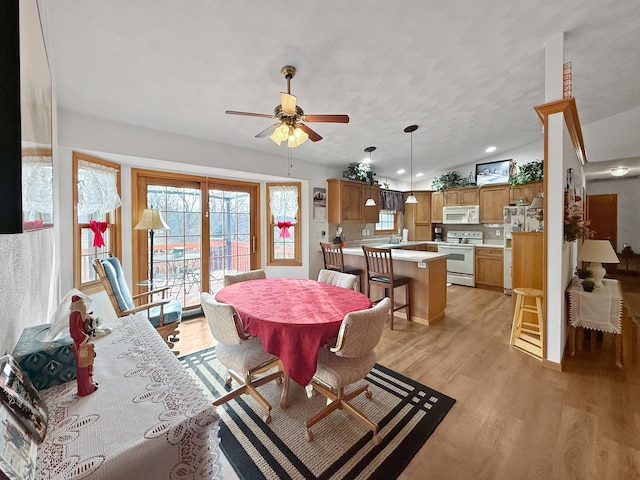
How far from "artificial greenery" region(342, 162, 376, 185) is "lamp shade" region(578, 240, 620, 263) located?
3285 mm

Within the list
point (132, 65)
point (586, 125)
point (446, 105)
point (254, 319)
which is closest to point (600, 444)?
point (254, 319)

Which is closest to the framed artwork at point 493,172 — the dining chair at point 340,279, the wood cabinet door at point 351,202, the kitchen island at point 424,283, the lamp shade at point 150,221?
the wood cabinet door at point 351,202

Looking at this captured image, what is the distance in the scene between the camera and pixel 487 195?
214 inches

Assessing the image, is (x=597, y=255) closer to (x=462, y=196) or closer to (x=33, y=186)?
(x=462, y=196)

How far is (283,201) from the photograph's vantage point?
4.42 meters

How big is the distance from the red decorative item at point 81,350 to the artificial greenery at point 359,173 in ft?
14.7

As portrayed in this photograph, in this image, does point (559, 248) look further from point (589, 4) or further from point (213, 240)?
point (213, 240)

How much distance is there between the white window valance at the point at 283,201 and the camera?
439 cm

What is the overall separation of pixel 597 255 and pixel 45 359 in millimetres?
4064

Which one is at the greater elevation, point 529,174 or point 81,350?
point 529,174

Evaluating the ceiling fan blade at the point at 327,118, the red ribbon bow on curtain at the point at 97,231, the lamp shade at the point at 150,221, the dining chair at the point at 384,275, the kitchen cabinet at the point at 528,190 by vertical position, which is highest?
the ceiling fan blade at the point at 327,118

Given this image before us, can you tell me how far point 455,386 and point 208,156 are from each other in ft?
11.7

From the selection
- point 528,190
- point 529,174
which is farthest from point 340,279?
point 528,190

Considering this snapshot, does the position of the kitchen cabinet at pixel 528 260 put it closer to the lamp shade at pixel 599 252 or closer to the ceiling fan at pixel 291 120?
the lamp shade at pixel 599 252
